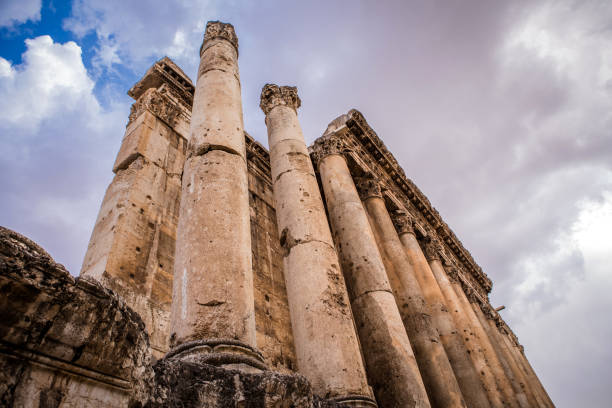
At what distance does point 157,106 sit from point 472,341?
1138 cm

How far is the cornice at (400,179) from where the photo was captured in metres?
14.3

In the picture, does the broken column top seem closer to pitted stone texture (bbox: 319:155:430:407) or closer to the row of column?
the row of column

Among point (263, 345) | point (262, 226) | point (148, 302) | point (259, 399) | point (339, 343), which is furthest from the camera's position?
point (262, 226)

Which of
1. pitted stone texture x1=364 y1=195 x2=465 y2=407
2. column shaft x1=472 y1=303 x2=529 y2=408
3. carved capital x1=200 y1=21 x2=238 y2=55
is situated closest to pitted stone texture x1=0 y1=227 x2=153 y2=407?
carved capital x1=200 y1=21 x2=238 y2=55

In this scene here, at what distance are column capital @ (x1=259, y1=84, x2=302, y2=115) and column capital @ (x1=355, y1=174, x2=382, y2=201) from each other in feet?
11.8

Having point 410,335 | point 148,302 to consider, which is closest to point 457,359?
point 410,335

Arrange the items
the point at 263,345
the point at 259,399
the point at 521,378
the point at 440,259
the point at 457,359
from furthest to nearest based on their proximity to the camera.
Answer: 1. the point at 521,378
2. the point at 440,259
3. the point at 457,359
4. the point at 263,345
5. the point at 259,399

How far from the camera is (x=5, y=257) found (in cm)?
171

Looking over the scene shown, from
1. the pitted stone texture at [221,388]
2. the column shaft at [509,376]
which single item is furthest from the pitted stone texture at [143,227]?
the column shaft at [509,376]

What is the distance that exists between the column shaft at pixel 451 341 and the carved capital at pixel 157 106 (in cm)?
817

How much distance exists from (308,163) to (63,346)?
7092 millimetres

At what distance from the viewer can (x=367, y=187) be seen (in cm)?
1251

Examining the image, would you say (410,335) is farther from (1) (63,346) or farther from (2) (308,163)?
(1) (63,346)

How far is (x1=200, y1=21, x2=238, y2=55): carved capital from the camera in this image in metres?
8.32
